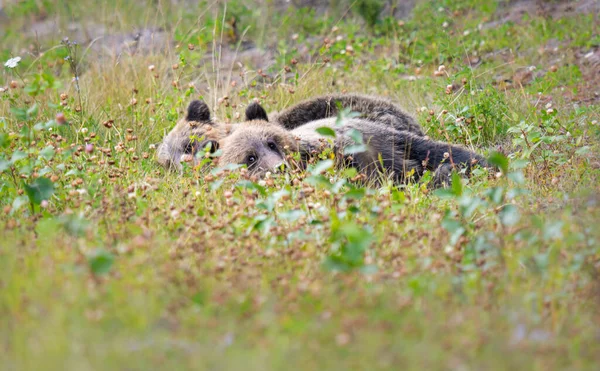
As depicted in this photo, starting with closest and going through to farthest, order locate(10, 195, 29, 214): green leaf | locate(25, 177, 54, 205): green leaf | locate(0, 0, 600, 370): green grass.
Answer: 1. locate(0, 0, 600, 370): green grass
2. locate(10, 195, 29, 214): green leaf
3. locate(25, 177, 54, 205): green leaf

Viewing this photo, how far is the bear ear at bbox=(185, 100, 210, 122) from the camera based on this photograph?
7.16 m

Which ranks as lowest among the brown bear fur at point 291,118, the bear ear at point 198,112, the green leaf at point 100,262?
the brown bear fur at point 291,118

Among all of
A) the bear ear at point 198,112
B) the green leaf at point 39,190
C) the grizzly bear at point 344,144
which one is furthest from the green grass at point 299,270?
the bear ear at point 198,112

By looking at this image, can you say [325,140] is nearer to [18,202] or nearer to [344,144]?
[344,144]

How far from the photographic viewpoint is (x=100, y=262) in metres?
2.97

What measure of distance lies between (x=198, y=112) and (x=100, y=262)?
437 centimetres

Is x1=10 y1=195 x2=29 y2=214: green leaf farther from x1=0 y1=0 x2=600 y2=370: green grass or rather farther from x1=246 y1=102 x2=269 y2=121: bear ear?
x1=246 y1=102 x2=269 y2=121: bear ear

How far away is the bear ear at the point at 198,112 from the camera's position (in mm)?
7164

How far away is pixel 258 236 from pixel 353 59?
646 cm

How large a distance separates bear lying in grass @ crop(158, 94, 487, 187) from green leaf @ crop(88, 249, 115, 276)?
331 centimetres

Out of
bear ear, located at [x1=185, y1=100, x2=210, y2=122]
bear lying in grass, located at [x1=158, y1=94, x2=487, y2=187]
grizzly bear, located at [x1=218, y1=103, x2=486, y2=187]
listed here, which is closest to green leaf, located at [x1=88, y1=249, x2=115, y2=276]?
bear lying in grass, located at [x1=158, y1=94, x2=487, y2=187]

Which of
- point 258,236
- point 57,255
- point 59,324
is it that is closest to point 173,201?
point 258,236

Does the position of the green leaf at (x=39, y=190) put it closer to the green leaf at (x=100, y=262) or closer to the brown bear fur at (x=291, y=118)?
the green leaf at (x=100, y=262)

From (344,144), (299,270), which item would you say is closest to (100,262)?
(299,270)
